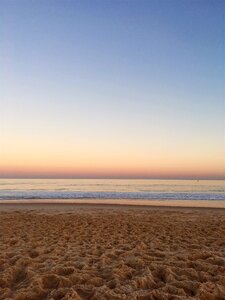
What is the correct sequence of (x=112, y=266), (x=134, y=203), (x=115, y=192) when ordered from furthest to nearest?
(x=115, y=192), (x=134, y=203), (x=112, y=266)

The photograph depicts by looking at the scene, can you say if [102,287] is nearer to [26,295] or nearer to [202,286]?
[26,295]

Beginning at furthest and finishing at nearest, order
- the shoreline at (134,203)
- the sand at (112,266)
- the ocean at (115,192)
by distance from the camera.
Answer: the ocean at (115,192)
the shoreline at (134,203)
the sand at (112,266)

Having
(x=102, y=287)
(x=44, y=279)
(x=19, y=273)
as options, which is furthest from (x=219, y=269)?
(x=19, y=273)

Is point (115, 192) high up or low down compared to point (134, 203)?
up

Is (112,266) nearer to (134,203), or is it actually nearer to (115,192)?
(134,203)

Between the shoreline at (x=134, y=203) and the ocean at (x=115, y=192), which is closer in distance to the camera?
the shoreline at (x=134, y=203)

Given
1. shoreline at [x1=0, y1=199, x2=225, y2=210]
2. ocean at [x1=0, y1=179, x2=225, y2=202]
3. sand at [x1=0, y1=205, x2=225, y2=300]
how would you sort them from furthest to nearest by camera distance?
ocean at [x1=0, y1=179, x2=225, y2=202]
shoreline at [x1=0, y1=199, x2=225, y2=210]
sand at [x1=0, y1=205, x2=225, y2=300]

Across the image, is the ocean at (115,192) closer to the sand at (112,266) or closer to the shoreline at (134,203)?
the shoreline at (134,203)

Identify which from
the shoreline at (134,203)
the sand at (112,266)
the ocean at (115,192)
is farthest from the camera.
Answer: the ocean at (115,192)

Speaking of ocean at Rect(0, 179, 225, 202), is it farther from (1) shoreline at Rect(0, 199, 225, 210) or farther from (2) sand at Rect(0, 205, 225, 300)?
(2) sand at Rect(0, 205, 225, 300)

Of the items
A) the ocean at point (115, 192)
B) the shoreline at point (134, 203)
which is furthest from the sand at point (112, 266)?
the ocean at point (115, 192)

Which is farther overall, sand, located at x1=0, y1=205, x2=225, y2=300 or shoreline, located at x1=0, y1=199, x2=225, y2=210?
shoreline, located at x1=0, y1=199, x2=225, y2=210

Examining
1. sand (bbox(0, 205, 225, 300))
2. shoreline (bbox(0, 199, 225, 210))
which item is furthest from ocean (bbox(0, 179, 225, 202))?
sand (bbox(0, 205, 225, 300))

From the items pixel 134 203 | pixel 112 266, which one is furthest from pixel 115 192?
pixel 112 266
